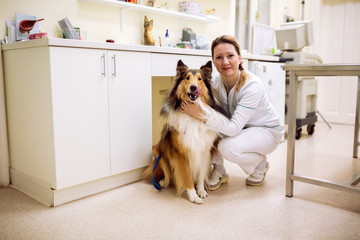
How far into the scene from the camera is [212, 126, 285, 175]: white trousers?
6.86 feet

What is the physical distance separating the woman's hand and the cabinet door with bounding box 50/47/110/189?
54 centimetres

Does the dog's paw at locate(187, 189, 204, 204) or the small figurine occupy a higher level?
the small figurine

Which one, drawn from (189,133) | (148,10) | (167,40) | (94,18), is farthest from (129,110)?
(167,40)

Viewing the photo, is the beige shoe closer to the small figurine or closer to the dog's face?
the dog's face

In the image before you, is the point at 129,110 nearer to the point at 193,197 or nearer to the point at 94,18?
the point at 193,197

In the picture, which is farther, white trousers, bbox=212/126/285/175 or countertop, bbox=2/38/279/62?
white trousers, bbox=212/126/285/175

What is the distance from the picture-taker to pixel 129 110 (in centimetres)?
221

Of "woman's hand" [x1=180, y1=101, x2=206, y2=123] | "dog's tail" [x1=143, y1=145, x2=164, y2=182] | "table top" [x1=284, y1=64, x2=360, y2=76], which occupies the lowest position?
"dog's tail" [x1=143, y1=145, x2=164, y2=182]

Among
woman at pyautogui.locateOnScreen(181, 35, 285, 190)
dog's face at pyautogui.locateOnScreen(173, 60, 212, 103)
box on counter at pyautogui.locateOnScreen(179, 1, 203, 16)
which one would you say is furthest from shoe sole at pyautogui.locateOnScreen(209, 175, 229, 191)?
box on counter at pyautogui.locateOnScreen(179, 1, 203, 16)

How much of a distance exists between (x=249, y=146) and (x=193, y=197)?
53 centimetres

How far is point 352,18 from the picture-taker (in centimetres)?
488

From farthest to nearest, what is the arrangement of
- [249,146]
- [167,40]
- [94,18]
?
[167,40]
[94,18]
[249,146]

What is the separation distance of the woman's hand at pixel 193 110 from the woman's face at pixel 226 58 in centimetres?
35

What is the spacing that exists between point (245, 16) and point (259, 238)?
3.85 metres
